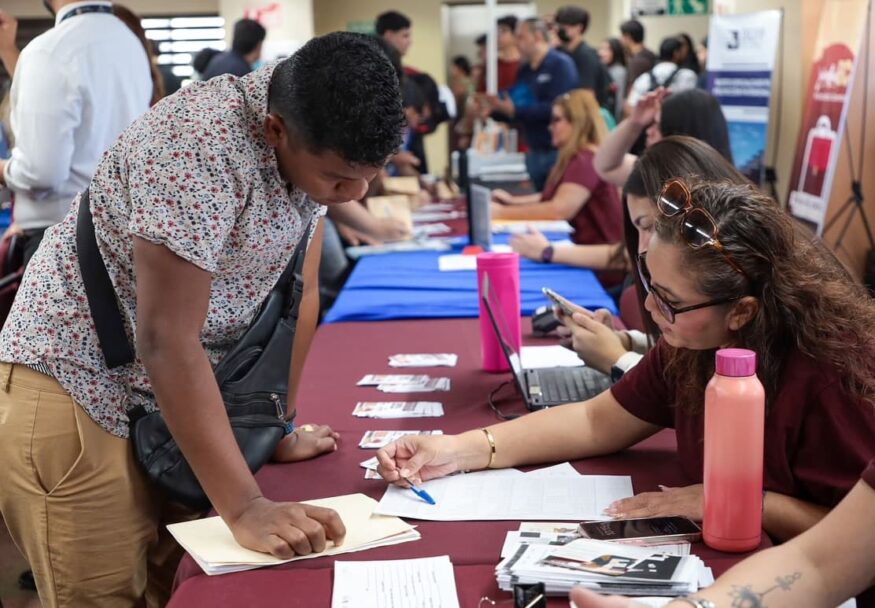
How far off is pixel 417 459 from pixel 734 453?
0.50m

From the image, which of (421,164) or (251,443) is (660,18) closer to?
(421,164)

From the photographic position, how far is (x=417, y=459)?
4.75 feet

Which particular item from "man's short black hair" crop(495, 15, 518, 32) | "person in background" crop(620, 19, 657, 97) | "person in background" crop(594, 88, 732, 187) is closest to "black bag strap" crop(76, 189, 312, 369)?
"person in background" crop(594, 88, 732, 187)

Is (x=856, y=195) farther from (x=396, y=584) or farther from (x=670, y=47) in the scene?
(x=396, y=584)

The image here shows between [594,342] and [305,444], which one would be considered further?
[594,342]

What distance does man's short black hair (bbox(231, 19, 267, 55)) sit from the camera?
20.0 ft

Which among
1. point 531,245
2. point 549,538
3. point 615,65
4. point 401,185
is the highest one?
point 549,538

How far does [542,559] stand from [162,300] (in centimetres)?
56

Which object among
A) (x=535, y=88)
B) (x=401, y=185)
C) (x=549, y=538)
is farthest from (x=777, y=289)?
(x=535, y=88)

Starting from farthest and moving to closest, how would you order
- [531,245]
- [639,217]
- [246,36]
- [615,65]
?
[615,65] < [246,36] < [531,245] < [639,217]

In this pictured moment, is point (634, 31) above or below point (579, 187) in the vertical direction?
above

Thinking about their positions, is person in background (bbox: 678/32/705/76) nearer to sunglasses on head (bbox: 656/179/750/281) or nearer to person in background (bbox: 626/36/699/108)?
person in background (bbox: 626/36/699/108)

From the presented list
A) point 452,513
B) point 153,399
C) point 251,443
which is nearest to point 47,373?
point 153,399

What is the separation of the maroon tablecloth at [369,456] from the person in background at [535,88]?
3.43 meters
